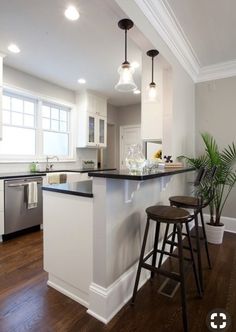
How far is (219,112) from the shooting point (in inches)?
137

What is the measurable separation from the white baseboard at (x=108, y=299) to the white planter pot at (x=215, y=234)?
1.70 meters

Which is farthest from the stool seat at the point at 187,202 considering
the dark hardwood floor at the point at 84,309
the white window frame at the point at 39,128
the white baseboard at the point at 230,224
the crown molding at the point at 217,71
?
the white window frame at the point at 39,128

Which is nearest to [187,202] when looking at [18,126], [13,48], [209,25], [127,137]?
[209,25]

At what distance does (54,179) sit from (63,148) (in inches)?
55.4

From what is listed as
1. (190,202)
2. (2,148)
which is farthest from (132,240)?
(2,148)

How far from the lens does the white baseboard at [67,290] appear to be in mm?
1651


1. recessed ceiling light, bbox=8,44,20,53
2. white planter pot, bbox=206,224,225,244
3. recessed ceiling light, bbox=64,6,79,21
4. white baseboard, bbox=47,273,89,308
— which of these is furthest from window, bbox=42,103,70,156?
white planter pot, bbox=206,224,225,244

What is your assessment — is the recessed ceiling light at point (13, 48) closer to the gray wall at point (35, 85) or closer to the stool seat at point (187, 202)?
the gray wall at point (35, 85)

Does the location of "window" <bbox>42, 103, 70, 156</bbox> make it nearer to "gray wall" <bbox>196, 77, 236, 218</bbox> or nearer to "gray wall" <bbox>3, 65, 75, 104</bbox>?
"gray wall" <bbox>3, 65, 75, 104</bbox>

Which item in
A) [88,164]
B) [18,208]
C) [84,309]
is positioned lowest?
[84,309]

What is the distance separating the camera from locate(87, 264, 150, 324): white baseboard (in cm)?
148

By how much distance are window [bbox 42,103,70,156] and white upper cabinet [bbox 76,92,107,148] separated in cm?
31

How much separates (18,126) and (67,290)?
3.07 meters

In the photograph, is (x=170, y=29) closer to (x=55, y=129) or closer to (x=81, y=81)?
(x=81, y=81)
